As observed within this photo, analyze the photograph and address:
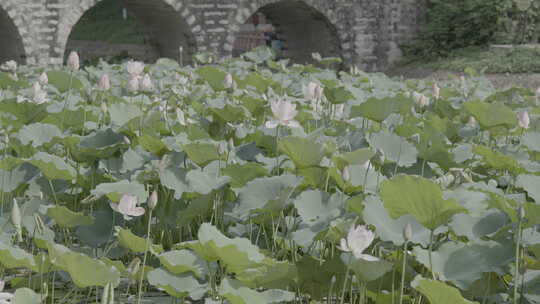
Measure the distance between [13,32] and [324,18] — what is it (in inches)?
251

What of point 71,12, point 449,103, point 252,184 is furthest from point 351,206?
point 71,12

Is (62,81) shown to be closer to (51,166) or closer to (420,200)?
(51,166)

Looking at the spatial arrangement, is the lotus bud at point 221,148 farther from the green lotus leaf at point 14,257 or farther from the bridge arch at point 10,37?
the bridge arch at point 10,37

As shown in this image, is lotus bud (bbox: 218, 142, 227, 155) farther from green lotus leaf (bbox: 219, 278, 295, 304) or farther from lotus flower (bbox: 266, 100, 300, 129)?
green lotus leaf (bbox: 219, 278, 295, 304)

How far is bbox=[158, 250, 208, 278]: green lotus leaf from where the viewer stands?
174cm

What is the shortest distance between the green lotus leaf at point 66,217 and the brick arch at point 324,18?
510 inches

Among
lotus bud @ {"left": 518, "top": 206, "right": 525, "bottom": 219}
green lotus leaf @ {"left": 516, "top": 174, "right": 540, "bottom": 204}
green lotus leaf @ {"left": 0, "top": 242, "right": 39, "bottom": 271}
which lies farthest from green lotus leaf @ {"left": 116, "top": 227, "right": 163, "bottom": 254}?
green lotus leaf @ {"left": 516, "top": 174, "right": 540, "bottom": 204}

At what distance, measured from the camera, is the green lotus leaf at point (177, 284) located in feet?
5.69

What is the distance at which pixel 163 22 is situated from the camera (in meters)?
15.6

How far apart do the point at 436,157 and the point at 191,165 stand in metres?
0.85

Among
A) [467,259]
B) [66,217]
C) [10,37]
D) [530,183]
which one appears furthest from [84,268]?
[10,37]

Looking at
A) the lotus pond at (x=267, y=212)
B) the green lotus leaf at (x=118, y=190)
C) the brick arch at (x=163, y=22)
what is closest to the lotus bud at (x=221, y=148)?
the lotus pond at (x=267, y=212)

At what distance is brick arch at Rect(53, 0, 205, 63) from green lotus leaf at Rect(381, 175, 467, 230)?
40.6 feet

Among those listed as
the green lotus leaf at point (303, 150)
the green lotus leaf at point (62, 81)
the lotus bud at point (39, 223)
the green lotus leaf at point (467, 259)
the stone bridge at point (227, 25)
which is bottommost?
the stone bridge at point (227, 25)
